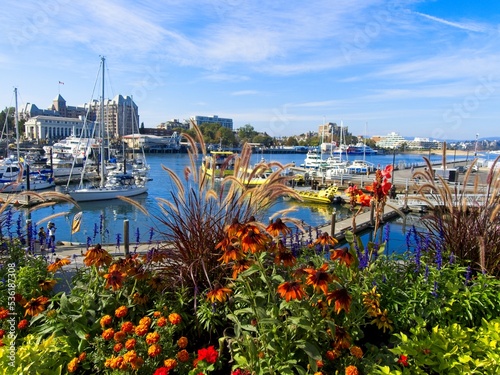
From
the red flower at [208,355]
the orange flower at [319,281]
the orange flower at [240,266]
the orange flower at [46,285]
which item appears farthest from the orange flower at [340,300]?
the orange flower at [46,285]

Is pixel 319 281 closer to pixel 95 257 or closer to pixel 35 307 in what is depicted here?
pixel 95 257

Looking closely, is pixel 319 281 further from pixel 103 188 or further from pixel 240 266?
pixel 103 188

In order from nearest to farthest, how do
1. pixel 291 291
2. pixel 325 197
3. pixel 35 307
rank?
pixel 291 291, pixel 35 307, pixel 325 197

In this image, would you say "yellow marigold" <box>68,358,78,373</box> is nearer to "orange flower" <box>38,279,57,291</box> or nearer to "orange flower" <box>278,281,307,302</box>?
"orange flower" <box>38,279,57,291</box>

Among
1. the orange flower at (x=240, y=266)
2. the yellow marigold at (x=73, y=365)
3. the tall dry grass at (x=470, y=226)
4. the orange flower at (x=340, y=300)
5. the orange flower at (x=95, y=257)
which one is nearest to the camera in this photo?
the orange flower at (x=340, y=300)

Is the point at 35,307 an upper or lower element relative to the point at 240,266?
lower

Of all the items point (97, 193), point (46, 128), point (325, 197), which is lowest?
point (325, 197)

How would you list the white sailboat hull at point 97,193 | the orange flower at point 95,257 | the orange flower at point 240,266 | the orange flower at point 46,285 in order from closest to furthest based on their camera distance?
the orange flower at point 240,266 < the orange flower at point 95,257 < the orange flower at point 46,285 < the white sailboat hull at point 97,193

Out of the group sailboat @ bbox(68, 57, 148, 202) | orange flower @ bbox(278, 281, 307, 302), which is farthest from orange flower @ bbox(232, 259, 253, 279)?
sailboat @ bbox(68, 57, 148, 202)

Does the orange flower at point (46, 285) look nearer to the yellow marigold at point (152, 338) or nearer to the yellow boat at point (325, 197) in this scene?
the yellow marigold at point (152, 338)

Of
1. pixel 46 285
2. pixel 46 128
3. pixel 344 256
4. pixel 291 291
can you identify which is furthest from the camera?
pixel 46 128

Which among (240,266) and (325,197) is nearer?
(240,266)

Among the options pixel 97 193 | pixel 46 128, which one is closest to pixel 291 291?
pixel 97 193

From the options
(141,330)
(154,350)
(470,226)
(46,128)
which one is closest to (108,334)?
(141,330)
